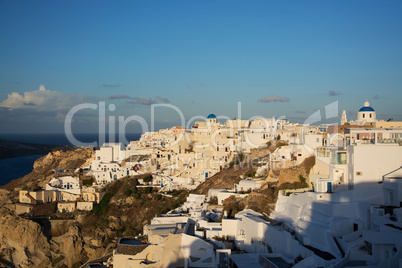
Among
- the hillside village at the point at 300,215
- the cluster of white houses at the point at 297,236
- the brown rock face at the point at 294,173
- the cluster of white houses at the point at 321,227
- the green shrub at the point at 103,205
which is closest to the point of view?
the cluster of white houses at the point at 297,236

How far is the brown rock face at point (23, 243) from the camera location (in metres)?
26.9

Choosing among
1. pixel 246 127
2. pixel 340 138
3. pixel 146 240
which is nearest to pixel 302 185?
pixel 340 138

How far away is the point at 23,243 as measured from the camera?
27547 millimetres

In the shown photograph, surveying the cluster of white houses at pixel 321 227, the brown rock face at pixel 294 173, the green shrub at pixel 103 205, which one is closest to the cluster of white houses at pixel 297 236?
the cluster of white houses at pixel 321 227

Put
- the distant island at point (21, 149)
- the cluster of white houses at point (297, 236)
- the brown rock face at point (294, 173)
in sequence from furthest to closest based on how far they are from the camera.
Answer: the distant island at point (21, 149)
the brown rock face at point (294, 173)
the cluster of white houses at point (297, 236)

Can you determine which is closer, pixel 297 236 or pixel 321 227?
pixel 321 227

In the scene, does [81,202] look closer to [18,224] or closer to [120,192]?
[120,192]

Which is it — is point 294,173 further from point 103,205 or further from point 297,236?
point 103,205

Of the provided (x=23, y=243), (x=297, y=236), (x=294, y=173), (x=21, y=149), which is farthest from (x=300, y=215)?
(x=21, y=149)

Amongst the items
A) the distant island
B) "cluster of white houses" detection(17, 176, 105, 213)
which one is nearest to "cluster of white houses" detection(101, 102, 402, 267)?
"cluster of white houses" detection(17, 176, 105, 213)

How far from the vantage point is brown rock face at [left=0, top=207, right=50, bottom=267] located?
26875mm

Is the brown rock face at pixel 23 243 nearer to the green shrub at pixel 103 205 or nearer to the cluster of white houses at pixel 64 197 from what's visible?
the cluster of white houses at pixel 64 197

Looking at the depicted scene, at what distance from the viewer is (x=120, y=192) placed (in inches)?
1264

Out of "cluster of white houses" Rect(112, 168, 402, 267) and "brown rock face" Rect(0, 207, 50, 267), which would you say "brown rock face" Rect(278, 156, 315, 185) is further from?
"brown rock face" Rect(0, 207, 50, 267)
